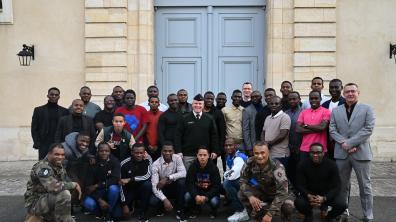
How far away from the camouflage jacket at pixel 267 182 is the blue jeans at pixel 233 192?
471 mm

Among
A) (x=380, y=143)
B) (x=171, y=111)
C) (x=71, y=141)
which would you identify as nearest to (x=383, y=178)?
(x=380, y=143)

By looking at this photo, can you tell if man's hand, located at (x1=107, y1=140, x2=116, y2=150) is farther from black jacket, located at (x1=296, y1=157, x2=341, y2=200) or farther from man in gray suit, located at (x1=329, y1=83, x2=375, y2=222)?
man in gray suit, located at (x1=329, y1=83, x2=375, y2=222)

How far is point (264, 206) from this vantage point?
20.3 ft

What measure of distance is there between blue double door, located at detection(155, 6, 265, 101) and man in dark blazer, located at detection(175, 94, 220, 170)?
4.85 metres

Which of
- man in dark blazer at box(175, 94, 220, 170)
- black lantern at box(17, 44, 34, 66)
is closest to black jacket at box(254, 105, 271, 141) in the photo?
man in dark blazer at box(175, 94, 220, 170)

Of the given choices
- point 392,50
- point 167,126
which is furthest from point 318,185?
point 392,50

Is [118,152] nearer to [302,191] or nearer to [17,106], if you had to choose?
[302,191]

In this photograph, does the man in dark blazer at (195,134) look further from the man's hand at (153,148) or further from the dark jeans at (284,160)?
the dark jeans at (284,160)

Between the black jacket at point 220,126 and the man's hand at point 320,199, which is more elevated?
the black jacket at point 220,126

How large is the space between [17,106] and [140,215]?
6.41 meters

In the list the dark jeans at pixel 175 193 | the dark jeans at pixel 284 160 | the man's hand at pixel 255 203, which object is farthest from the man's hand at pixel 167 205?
the dark jeans at pixel 284 160

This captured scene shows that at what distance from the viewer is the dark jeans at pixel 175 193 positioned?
6.87 m

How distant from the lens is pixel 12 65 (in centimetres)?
1185

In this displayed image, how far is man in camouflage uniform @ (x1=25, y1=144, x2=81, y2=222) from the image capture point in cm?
578
